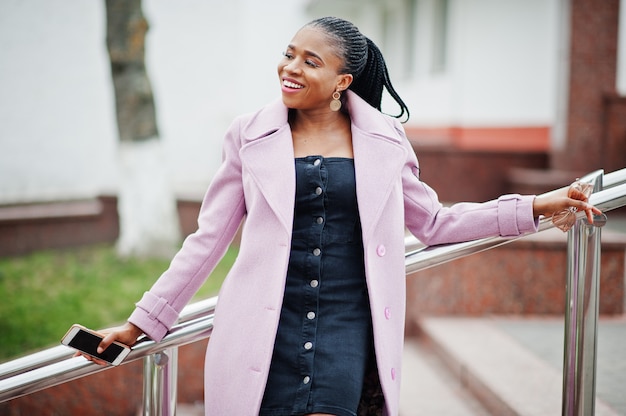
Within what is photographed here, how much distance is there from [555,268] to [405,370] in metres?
1.31

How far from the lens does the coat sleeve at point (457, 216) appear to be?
232cm

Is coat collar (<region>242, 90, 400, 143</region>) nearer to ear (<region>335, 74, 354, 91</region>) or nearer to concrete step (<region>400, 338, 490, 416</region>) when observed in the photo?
ear (<region>335, 74, 354, 91</region>)

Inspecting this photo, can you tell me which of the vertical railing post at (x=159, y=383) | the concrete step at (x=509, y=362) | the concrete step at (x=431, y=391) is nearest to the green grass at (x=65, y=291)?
the concrete step at (x=431, y=391)

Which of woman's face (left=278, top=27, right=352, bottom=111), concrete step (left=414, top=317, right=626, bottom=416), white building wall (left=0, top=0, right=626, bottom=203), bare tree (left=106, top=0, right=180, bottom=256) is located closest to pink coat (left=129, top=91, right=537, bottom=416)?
woman's face (left=278, top=27, right=352, bottom=111)

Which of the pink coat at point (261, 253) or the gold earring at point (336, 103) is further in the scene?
the gold earring at point (336, 103)

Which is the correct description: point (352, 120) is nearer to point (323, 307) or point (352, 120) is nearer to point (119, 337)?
point (323, 307)

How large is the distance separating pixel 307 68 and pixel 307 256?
22.6 inches

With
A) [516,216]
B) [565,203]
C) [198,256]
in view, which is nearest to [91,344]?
[198,256]

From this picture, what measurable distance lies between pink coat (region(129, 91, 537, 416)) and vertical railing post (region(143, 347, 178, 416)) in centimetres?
9

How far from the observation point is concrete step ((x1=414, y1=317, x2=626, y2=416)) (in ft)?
10.7

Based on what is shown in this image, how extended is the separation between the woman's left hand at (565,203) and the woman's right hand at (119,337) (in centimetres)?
131

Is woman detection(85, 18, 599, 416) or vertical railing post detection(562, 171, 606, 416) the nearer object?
woman detection(85, 18, 599, 416)

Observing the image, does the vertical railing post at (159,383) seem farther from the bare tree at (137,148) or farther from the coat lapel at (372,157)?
the bare tree at (137,148)

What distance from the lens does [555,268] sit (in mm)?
4730
